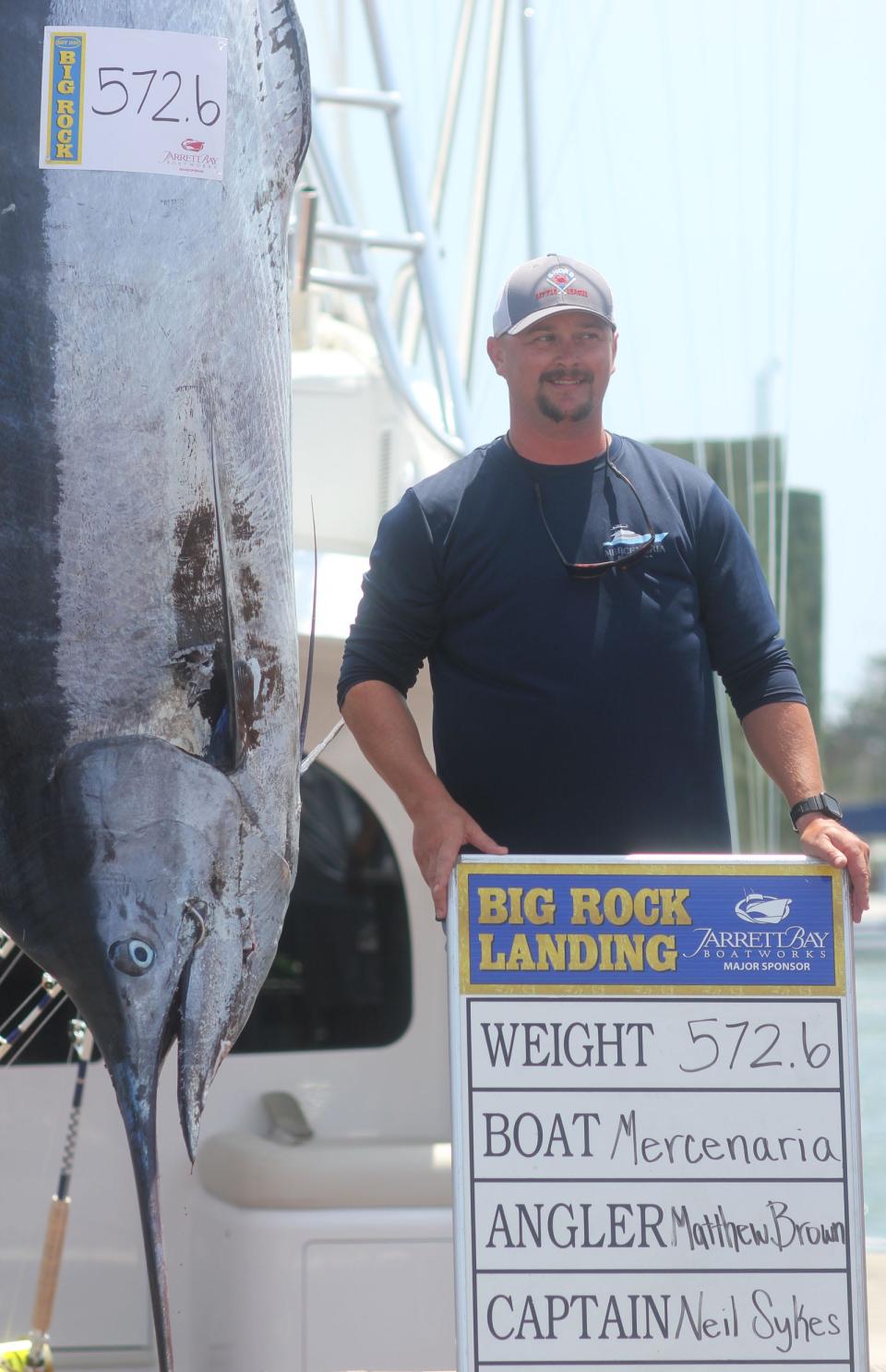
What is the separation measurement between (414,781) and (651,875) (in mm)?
295

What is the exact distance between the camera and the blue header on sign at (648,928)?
6.17 feet

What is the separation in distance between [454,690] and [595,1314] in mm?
731

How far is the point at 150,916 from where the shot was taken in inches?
61.4

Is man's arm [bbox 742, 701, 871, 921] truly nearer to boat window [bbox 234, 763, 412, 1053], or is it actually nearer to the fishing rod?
the fishing rod

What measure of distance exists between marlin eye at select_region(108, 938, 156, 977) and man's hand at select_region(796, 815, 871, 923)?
2.58 feet

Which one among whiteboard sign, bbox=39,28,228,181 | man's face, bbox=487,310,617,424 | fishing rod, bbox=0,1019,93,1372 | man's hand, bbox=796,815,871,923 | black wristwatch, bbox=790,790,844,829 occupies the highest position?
whiteboard sign, bbox=39,28,228,181

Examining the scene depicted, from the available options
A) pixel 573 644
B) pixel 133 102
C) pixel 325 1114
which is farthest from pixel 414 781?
pixel 325 1114

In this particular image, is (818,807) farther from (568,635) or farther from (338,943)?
(338,943)

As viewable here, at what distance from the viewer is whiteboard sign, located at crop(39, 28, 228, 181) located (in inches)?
68.1

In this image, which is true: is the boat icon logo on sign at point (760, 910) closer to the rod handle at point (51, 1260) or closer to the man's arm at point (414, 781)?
the man's arm at point (414, 781)

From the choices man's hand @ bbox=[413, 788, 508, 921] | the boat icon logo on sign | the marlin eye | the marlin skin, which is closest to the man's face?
the marlin skin

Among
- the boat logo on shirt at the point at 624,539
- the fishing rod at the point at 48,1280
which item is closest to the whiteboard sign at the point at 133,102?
the boat logo on shirt at the point at 624,539

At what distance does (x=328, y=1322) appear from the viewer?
326cm

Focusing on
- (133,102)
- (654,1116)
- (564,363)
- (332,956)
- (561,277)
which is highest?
(133,102)
